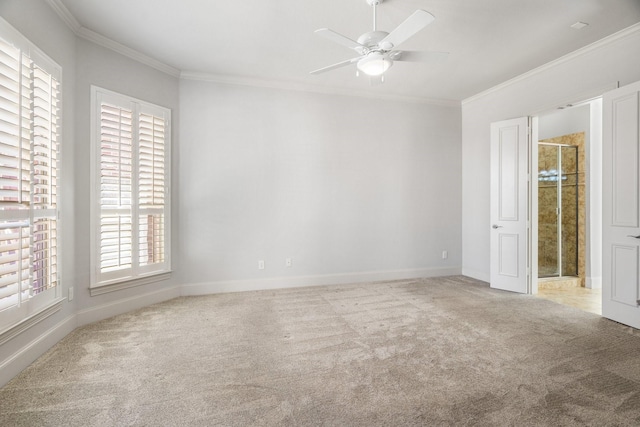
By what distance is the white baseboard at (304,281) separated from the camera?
431 cm

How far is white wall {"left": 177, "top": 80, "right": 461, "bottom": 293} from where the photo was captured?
4.29 meters

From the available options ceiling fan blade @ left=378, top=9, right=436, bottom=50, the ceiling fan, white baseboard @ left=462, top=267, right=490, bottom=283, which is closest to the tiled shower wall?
white baseboard @ left=462, top=267, right=490, bottom=283

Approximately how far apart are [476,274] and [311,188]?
10.2 feet

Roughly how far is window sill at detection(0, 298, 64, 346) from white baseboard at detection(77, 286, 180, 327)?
0.44 m

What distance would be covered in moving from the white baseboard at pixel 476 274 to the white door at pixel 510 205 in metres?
0.36

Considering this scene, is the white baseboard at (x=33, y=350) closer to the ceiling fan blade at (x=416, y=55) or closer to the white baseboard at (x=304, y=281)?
the white baseboard at (x=304, y=281)

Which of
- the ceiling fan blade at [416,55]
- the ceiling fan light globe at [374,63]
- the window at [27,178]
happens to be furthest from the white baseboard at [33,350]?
the ceiling fan blade at [416,55]

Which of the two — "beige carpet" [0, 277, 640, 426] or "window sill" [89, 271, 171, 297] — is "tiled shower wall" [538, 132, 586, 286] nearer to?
"beige carpet" [0, 277, 640, 426]

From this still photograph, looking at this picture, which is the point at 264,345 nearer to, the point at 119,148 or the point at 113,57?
the point at 119,148

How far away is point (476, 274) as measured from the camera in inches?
205

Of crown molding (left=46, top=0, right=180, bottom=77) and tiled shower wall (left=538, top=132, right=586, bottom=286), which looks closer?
crown molding (left=46, top=0, right=180, bottom=77)

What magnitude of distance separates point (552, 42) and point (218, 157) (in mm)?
4220

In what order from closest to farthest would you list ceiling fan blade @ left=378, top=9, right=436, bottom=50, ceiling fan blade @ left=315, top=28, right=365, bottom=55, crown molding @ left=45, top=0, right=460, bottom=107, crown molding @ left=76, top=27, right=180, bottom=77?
1. ceiling fan blade @ left=378, top=9, right=436, bottom=50
2. ceiling fan blade @ left=315, top=28, right=365, bottom=55
3. crown molding @ left=45, top=0, right=460, bottom=107
4. crown molding @ left=76, top=27, right=180, bottom=77

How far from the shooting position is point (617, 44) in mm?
3318
